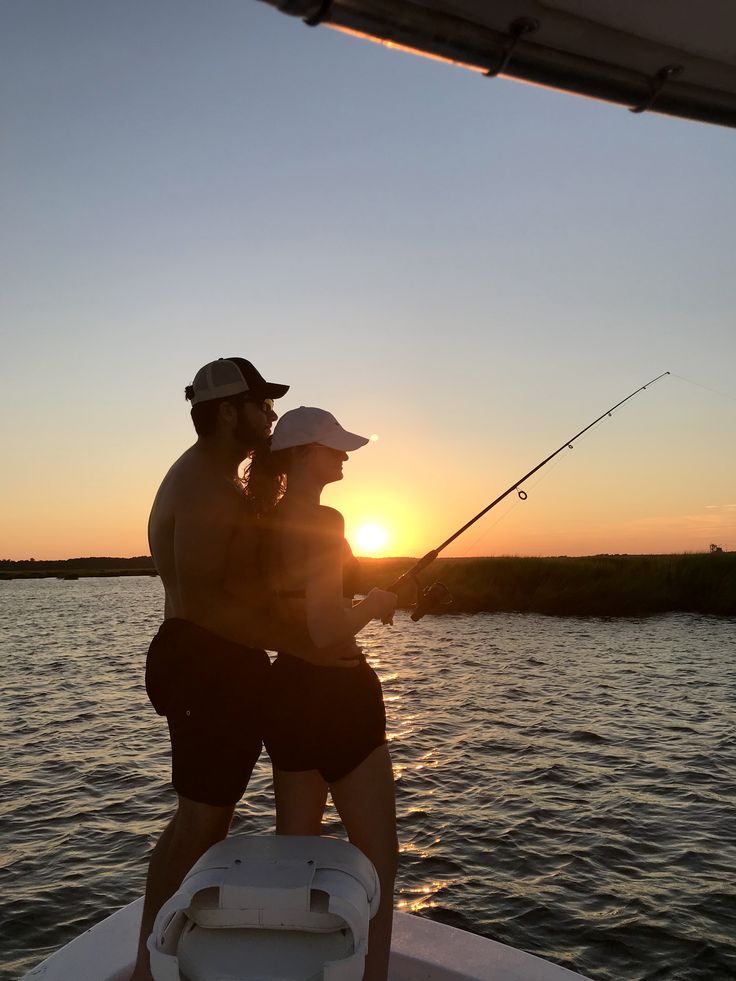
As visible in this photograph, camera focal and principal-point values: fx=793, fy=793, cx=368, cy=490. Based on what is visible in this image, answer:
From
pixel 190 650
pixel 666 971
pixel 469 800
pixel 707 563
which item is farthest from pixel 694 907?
pixel 707 563

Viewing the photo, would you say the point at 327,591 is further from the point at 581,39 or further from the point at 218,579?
the point at 581,39

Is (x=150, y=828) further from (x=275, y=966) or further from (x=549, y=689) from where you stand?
(x=549, y=689)

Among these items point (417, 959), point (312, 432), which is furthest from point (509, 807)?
point (312, 432)

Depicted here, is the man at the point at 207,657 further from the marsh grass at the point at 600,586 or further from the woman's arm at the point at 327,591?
the marsh grass at the point at 600,586

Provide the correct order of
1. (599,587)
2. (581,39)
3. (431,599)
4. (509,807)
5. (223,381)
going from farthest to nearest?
(599,587) → (509,807) → (431,599) → (223,381) → (581,39)

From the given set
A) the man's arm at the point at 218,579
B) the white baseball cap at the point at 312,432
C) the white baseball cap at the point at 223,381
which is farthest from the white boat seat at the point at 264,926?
the white baseball cap at the point at 223,381

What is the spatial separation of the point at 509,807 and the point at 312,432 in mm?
6391

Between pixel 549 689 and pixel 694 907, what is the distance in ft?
29.1

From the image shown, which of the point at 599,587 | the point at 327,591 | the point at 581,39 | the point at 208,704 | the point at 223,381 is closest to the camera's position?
the point at 581,39

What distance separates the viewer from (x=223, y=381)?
10.3 ft

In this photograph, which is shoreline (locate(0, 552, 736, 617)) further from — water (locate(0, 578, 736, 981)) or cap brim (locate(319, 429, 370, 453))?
cap brim (locate(319, 429, 370, 453))

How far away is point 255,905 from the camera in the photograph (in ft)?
6.98

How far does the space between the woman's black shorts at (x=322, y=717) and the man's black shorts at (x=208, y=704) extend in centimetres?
8

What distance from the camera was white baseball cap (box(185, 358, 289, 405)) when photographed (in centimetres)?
313
